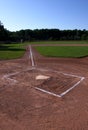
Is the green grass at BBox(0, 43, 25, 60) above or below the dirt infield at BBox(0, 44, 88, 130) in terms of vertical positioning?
above

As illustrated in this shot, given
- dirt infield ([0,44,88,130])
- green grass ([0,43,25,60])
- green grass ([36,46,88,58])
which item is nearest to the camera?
dirt infield ([0,44,88,130])

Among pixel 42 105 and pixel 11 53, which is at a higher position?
pixel 11 53

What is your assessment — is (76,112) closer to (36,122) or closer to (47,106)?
(47,106)

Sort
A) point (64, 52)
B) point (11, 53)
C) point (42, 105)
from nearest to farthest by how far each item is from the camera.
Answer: point (42, 105), point (11, 53), point (64, 52)

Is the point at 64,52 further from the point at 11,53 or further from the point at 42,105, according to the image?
the point at 42,105

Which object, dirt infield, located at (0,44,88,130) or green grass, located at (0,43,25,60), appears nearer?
dirt infield, located at (0,44,88,130)

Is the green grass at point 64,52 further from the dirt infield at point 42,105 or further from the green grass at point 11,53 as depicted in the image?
the dirt infield at point 42,105

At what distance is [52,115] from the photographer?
4.56 meters

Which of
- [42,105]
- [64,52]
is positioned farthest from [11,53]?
[42,105]

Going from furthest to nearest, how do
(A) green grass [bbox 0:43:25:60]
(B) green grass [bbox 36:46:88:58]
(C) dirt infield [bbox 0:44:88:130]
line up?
(B) green grass [bbox 36:46:88:58] < (A) green grass [bbox 0:43:25:60] < (C) dirt infield [bbox 0:44:88:130]

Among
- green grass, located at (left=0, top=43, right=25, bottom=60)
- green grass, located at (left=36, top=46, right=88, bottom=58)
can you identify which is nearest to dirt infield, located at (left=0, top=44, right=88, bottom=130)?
green grass, located at (left=0, top=43, right=25, bottom=60)

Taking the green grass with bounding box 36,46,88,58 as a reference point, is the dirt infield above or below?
below

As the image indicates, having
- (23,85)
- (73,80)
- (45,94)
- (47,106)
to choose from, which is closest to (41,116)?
(47,106)

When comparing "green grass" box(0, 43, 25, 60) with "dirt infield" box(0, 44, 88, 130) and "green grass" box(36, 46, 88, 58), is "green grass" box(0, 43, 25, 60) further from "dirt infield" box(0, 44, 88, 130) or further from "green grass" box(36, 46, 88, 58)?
"dirt infield" box(0, 44, 88, 130)
